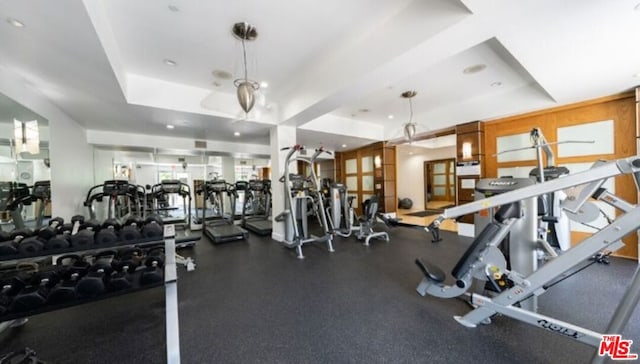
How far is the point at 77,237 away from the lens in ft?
5.13

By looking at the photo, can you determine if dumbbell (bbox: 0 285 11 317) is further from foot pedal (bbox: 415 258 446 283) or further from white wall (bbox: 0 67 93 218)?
foot pedal (bbox: 415 258 446 283)

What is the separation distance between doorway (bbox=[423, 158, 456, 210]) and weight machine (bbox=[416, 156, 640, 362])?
868 cm

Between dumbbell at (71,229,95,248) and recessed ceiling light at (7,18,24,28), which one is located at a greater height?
recessed ceiling light at (7,18,24,28)

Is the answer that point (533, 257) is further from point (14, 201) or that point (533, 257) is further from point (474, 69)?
point (14, 201)

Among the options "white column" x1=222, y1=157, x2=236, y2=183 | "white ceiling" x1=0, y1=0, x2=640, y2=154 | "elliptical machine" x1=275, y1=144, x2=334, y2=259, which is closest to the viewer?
"white ceiling" x1=0, y1=0, x2=640, y2=154

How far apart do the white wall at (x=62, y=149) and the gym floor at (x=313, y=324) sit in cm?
254

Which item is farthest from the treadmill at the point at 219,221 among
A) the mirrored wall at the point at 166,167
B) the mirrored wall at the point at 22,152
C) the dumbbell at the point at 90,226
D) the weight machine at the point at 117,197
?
the dumbbell at the point at 90,226

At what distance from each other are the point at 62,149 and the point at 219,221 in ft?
11.1

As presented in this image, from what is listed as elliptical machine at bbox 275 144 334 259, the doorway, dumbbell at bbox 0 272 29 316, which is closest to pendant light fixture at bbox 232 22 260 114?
elliptical machine at bbox 275 144 334 259

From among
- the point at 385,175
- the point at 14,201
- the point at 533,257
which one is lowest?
the point at 533,257

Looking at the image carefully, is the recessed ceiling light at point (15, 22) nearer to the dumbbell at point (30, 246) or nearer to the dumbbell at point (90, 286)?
the dumbbell at point (30, 246)

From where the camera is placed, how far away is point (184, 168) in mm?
7164

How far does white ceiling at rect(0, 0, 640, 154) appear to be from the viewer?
197cm

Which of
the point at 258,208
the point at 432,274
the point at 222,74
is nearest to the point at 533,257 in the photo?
the point at 432,274
